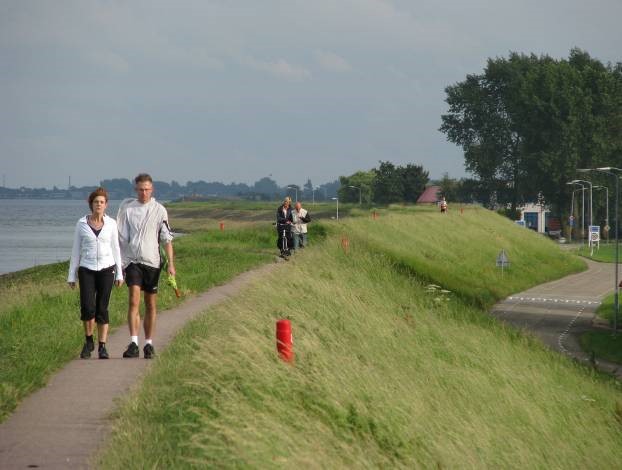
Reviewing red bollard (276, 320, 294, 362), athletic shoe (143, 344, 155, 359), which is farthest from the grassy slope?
athletic shoe (143, 344, 155, 359)

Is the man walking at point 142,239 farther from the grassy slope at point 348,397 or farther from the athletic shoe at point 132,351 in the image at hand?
the grassy slope at point 348,397

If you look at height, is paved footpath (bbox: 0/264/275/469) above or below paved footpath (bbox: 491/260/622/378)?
above

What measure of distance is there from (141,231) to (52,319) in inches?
174

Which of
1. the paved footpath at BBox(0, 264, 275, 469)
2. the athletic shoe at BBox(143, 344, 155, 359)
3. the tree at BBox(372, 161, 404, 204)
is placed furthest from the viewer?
the tree at BBox(372, 161, 404, 204)

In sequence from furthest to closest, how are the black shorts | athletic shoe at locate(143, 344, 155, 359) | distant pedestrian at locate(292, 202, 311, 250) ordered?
distant pedestrian at locate(292, 202, 311, 250), athletic shoe at locate(143, 344, 155, 359), the black shorts

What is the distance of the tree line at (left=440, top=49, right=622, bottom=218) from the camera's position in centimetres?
10200

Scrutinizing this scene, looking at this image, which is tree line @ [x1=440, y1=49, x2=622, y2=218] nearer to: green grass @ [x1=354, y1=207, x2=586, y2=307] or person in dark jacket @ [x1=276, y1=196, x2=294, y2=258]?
green grass @ [x1=354, y1=207, x2=586, y2=307]

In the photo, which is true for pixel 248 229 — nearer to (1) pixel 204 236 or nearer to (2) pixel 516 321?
(1) pixel 204 236

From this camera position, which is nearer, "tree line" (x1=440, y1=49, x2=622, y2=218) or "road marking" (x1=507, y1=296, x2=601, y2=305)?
"road marking" (x1=507, y1=296, x2=601, y2=305)

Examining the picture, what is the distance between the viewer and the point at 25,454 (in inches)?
332

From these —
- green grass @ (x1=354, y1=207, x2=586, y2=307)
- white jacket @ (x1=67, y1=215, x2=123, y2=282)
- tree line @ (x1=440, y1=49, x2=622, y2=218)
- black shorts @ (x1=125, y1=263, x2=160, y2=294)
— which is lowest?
green grass @ (x1=354, y1=207, x2=586, y2=307)

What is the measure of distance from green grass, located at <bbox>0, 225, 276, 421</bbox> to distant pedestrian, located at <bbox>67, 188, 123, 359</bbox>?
62 cm

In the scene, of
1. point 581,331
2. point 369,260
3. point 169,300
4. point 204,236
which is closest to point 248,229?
point 204,236

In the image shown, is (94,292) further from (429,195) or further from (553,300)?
(429,195)
